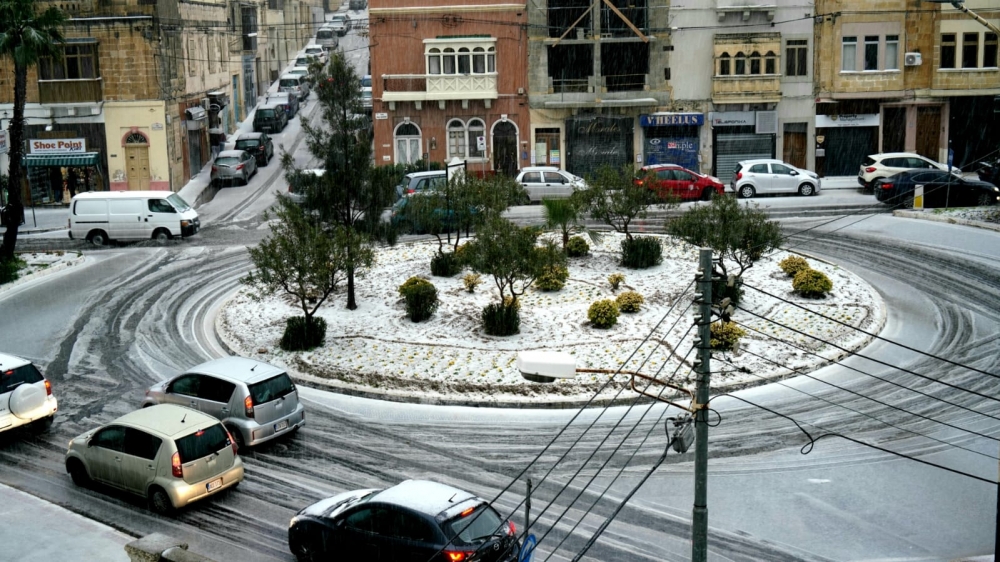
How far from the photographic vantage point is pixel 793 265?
26.9 m

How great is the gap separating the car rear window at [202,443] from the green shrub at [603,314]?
9.58 m

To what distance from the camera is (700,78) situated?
45.5m

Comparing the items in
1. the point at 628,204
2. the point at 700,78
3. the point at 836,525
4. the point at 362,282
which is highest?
the point at 700,78

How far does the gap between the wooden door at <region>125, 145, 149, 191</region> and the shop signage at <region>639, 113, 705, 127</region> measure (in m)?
20.9

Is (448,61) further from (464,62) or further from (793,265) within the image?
(793,265)

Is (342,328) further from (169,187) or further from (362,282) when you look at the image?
(169,187)

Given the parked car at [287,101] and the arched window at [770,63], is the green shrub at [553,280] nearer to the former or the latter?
the arched window at [770,63]

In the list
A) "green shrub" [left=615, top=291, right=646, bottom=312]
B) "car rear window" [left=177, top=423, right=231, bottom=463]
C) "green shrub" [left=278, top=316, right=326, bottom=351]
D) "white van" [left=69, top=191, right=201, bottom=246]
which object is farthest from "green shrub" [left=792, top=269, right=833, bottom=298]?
"white van" [left=69, top=191, right=201, bottom=246]

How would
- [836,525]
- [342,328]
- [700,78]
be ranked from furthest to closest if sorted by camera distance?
[700,78], [342,328], [836,525]

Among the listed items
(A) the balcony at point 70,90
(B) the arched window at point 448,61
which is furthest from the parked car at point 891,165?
(A) the balcony at point 70,90

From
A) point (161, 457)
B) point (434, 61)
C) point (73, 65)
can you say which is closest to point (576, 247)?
point (161, 457)

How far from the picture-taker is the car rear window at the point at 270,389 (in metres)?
17.7

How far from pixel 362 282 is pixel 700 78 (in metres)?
23.4

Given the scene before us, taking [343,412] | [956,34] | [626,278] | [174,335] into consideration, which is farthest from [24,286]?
[956,34]
